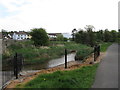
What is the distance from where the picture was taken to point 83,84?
780cm

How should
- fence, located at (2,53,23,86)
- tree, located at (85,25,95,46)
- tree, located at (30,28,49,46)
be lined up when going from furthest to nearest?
tree, located at (85,25,95,46) → tree, located at (30,28,49,46) → fence, located at (2,53,23,86)

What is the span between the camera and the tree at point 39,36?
43438 millimetres

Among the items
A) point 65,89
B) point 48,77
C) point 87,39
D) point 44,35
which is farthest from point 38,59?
point 87,39

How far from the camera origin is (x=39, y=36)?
4372cm

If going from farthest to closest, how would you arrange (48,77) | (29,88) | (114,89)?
1. (48,77)
2. (29,88)
3. (114,89)

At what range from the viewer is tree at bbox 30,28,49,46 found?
143ft

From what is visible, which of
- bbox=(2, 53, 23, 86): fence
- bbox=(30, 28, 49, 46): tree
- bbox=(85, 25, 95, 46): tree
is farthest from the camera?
bbox=(85, 25, 95, 46): tree

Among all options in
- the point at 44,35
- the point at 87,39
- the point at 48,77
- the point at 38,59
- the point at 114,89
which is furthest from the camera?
the point at 87,39

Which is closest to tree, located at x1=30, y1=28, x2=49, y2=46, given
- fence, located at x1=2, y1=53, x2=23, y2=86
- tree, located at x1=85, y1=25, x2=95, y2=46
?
tree, located at x1=85, y1=25, x2=95, y2=46

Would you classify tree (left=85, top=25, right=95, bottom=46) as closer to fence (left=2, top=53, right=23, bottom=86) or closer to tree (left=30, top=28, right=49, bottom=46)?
tree (left=30, top=28, right=49, bottom=46)

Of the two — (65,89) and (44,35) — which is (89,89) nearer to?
(65,89)

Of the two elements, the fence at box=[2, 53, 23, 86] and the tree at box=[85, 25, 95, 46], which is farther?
the tree at box=[85, 25, 95, 46]

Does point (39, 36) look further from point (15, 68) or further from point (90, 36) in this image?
point (15, 68)

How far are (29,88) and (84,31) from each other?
170 ft
